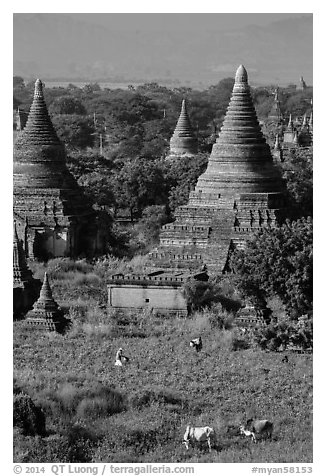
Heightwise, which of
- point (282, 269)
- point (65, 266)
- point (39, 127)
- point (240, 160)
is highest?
point (39, 127)

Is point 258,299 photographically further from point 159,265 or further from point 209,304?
point 159,265

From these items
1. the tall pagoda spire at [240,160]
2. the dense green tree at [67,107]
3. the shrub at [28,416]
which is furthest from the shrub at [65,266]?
the dense green tree at [67,107]

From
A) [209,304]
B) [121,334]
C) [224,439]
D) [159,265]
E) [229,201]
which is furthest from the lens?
[229,201]

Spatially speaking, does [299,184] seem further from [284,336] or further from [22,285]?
[284,336]

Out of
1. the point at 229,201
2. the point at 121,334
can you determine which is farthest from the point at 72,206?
the point at 121,334

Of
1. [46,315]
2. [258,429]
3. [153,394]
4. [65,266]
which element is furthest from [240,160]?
[258,429]
